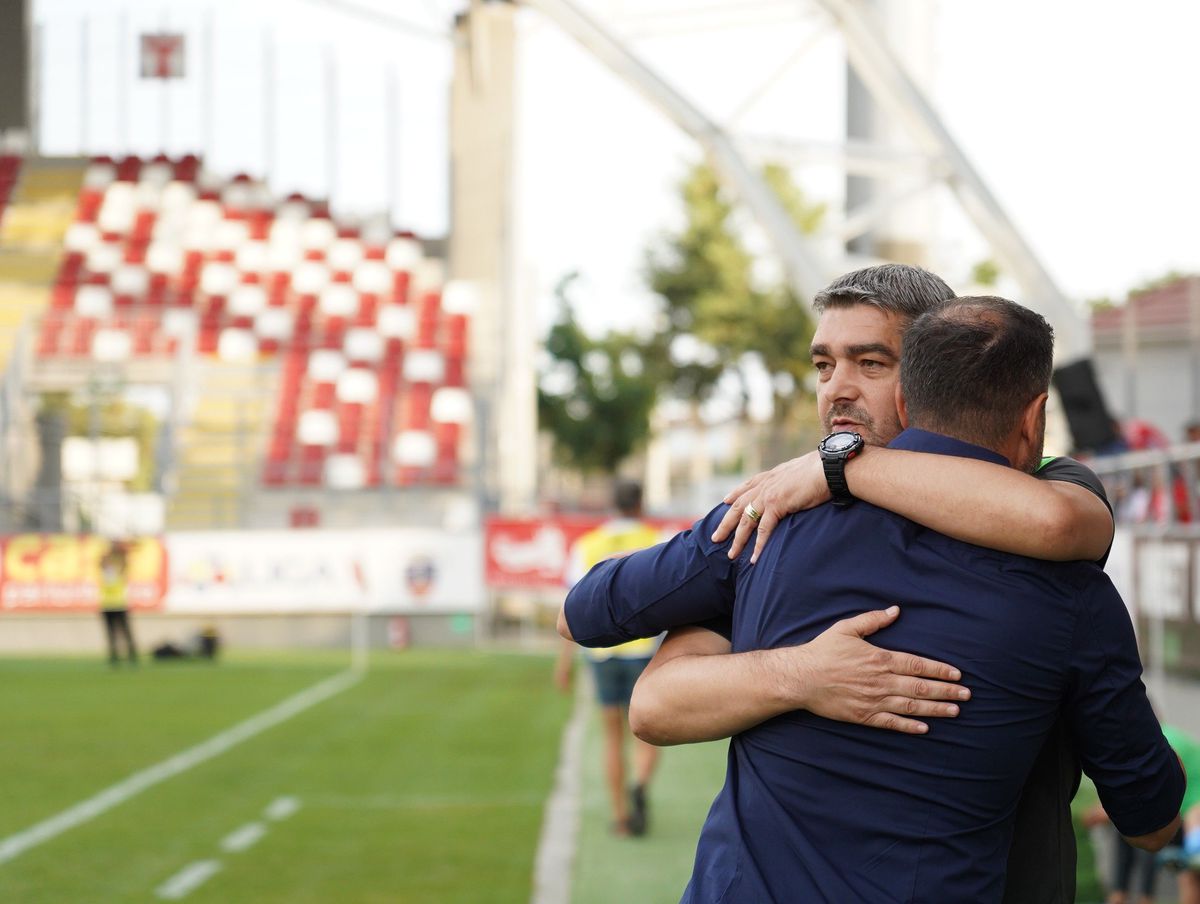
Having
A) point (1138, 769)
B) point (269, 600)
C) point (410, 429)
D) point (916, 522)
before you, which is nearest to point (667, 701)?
point (916, 522)

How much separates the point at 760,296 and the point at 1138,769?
52041mm

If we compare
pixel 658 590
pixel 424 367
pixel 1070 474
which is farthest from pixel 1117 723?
pixel 424 367

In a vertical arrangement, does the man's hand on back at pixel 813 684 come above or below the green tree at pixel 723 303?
below

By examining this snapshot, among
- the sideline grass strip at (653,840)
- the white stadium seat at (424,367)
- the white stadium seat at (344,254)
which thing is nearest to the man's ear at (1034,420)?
the sideline grass strip at (653,840)

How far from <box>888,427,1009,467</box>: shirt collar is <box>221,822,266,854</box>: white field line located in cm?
717

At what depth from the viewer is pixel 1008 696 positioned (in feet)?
6.97

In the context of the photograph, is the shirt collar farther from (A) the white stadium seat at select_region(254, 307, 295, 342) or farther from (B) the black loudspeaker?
(A) the white stadium seat at select_region(254, 307, 295, 342)

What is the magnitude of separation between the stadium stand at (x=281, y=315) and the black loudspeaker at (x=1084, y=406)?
18776 mm

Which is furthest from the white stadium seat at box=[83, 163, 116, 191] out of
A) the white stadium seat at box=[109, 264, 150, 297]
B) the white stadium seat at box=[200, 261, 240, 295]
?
the white stadium seat at box=[200, 261, 240, 295]

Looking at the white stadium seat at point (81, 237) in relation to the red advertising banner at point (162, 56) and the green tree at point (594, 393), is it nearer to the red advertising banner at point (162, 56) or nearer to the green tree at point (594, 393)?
the red advertising banner at point (162, 56)

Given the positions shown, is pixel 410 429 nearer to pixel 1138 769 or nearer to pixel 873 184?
pixel 873 184

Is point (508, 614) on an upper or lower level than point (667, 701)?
lower

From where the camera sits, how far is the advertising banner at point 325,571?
23672 millimetres

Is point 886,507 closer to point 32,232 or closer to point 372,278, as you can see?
point 32,232
